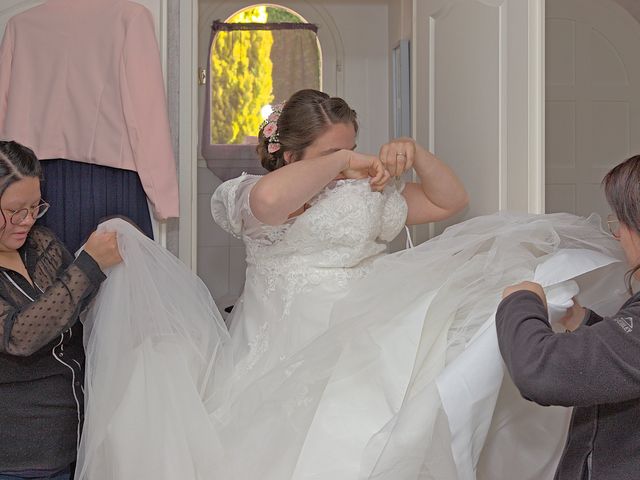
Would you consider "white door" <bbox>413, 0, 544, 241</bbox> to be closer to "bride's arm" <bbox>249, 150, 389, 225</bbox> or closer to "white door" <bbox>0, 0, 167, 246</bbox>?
"bride's arm" <bbox>249, 150, 389, 225</bbox>

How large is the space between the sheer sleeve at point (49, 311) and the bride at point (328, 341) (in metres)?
0.08

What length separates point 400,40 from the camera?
378 cm

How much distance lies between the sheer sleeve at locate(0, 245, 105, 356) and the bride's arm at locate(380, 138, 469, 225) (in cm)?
74

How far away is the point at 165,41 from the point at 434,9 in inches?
35.9

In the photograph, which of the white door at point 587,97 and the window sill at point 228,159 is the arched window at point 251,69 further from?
the white door at point 587,97

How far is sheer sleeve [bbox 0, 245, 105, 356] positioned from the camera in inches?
67.6

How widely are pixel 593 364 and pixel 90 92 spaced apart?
192 cm

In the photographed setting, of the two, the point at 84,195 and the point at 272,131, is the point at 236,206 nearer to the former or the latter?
the point at 272,131

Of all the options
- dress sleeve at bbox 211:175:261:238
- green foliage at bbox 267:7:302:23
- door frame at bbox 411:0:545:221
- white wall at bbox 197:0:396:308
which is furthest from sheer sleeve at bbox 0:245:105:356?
green foliage at bbox 267:7:302:23

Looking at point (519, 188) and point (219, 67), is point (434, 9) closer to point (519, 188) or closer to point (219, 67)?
point (519, 188)

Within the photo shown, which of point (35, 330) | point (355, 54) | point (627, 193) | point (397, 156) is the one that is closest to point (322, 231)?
point (397, 156)

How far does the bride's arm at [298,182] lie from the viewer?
1.92 m

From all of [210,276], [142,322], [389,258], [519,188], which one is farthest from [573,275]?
[210,276]

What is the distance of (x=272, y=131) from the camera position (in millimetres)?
2266
